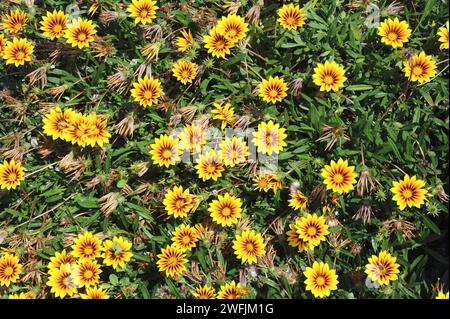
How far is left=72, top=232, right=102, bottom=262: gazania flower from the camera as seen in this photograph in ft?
9.60

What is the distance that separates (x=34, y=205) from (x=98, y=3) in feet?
4.06

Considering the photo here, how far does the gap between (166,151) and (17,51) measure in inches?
42.2

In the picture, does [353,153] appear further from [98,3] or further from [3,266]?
[3,266]

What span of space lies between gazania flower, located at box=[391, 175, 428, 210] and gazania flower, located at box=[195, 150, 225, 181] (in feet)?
2.95

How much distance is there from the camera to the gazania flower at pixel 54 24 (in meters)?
3.13

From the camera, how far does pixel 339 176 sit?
2789 mm

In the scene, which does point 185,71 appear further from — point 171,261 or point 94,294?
point 94,294

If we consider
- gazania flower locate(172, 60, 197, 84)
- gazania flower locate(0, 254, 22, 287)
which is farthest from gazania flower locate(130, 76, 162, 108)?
gazania flower locate(0, 254, 22, 287)

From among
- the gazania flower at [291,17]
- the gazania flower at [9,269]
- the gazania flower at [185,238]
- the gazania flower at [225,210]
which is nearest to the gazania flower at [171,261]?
the gazania flower at [185,238]

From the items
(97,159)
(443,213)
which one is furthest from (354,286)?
(97,159)

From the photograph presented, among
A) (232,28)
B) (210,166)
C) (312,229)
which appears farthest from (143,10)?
(312,229)

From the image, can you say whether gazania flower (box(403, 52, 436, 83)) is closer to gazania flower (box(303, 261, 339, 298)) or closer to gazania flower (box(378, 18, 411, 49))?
gazania flower (box(378, 18, 411, 49))

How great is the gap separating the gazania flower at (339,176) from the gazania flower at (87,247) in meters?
1.25

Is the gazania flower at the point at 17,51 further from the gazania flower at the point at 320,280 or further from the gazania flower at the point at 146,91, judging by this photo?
the gazania flower at the point at 320,280
